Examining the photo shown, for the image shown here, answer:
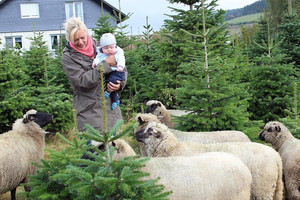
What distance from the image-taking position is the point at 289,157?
15.5 feet

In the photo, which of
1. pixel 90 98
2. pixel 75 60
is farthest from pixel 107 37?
pixel 90 98

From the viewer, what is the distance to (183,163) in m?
3.55

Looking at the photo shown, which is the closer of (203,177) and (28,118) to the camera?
(203,177)

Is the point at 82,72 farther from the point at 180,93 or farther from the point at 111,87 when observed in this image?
the point at 180,93

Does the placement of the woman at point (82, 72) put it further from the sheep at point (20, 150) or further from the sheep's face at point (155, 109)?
the sheep's face at point (155, 109)

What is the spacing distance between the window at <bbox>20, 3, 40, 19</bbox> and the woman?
2896 centimetres

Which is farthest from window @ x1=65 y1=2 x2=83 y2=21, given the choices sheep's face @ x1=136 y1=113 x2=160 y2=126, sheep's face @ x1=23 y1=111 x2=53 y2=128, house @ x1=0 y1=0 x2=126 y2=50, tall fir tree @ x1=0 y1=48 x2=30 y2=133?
sheep's face @ x1=136 y1=113 x2=160 y2=126

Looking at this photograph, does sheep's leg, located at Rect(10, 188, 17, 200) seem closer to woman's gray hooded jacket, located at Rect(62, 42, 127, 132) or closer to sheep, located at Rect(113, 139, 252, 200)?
woman's gray hooded jacket, located at Rect(62, 42, 127, 132)

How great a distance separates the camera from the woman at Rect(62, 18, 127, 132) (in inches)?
153

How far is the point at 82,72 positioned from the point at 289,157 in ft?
11.1

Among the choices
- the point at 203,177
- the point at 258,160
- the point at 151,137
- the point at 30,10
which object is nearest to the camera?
the point at 203,177

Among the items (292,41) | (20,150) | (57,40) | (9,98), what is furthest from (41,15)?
(20,150)

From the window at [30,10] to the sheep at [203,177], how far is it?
30184 mm

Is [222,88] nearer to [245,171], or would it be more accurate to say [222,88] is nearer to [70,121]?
[245,171]
